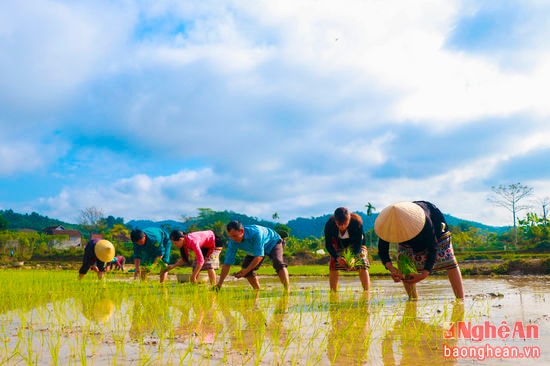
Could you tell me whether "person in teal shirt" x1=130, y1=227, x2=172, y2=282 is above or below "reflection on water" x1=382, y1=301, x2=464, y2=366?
above

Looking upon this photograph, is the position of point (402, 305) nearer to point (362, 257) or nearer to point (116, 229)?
point (362, 257)

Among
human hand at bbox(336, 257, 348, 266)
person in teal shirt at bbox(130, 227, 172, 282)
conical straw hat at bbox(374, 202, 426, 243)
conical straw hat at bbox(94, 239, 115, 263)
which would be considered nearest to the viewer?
conical straw hat at bbox(374, 202, 426, 243)

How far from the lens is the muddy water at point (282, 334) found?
261 cm

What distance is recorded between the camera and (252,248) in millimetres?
6496

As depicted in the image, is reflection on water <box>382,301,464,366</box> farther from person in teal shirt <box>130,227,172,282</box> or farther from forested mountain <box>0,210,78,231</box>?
forested mountain <box>0,210,78,231</box>

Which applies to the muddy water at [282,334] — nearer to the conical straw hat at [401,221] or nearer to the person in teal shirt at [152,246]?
the conical straw hat at [401,221]

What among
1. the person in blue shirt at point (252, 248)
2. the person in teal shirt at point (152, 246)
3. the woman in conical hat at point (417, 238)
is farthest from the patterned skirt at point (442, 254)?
the person in teal shirt at point (152, 246)

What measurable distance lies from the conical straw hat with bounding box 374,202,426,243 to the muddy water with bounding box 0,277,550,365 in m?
0.75

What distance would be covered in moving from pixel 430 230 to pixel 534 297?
2.11 m

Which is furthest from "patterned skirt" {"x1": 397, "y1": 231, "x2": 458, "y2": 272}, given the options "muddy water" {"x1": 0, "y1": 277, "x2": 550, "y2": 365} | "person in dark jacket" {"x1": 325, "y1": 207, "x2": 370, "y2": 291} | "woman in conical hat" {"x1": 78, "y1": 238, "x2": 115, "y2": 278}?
"woman in conical hat" {"x1": 78, "y1": 238, "x2": 115, "y2": 278}

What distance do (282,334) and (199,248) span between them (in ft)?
14.2

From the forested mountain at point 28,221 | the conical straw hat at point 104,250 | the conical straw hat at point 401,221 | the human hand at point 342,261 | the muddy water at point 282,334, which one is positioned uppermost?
the forested mountain at point 28,221

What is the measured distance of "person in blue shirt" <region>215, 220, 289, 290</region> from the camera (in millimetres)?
6184

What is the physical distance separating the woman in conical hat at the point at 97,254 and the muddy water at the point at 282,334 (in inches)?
146
